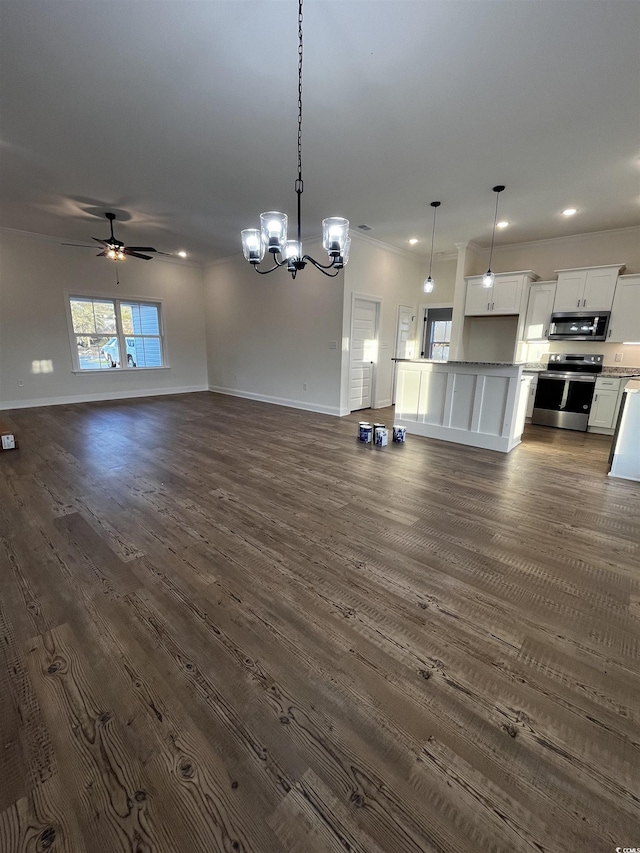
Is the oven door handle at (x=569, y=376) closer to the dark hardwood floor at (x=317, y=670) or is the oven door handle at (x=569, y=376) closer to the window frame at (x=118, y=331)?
the dark hardwood floor at (x=317, y=670)

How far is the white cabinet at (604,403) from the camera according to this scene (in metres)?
5.29

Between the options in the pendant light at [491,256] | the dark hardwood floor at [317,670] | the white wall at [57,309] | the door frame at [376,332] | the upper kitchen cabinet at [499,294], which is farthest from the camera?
the white wall at [57,309]

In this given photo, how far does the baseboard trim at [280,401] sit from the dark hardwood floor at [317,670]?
3.52 meters

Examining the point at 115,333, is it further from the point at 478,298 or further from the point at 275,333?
the point at 478,298

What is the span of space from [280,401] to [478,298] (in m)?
4.26

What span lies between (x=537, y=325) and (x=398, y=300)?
256 centimetres

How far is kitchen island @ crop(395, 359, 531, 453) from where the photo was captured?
440 cm

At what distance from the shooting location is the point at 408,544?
2418mm

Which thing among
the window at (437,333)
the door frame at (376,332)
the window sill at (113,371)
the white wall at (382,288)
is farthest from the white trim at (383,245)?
the window sill at (113,371)

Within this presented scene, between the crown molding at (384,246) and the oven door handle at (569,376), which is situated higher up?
the crown molding at (384,246)

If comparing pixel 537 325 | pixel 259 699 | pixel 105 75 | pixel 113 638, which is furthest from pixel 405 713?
pixel 537 325

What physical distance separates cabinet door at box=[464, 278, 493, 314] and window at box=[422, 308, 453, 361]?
1.08 metres

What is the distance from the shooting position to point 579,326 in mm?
5641

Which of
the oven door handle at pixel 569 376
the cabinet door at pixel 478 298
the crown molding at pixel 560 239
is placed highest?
the crown molding at pixel 560 239
